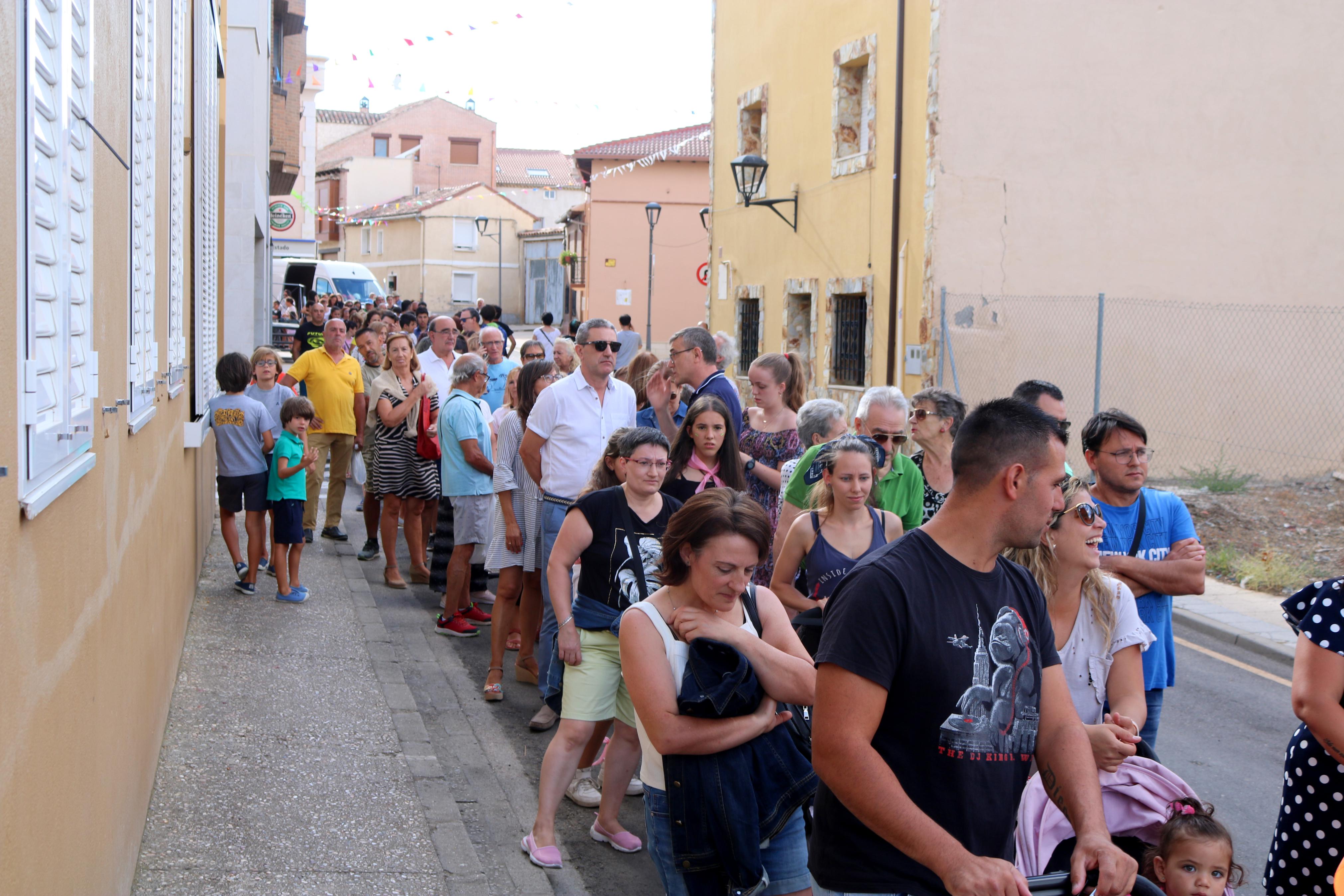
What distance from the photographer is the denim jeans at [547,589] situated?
223 inches

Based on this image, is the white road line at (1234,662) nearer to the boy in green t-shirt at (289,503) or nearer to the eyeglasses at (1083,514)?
the eyeglasses at (1083,514)

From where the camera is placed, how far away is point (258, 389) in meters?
9.64

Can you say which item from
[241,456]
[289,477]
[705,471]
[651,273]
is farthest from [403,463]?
[651,273]

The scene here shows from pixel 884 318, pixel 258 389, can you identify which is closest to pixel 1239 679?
pixel 258 389

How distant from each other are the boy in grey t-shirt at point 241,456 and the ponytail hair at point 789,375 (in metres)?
3.78

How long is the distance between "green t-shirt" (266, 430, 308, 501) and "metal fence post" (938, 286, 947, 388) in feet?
30.3

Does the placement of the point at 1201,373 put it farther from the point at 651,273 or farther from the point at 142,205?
the point at 651,273

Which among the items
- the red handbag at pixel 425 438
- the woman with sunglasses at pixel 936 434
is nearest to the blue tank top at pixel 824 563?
the woman with sunglasses at pixel 936 434

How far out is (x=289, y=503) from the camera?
8.52m

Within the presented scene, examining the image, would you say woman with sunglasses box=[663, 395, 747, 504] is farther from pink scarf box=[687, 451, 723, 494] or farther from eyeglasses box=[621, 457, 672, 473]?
eyeglasses box=[621, 457, 672, 473]

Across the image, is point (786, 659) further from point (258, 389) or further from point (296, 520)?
point (258, 389)

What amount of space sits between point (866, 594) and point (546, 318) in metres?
15.2

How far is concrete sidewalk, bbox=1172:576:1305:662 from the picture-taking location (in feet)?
28.8

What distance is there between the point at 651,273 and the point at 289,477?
957 inches
